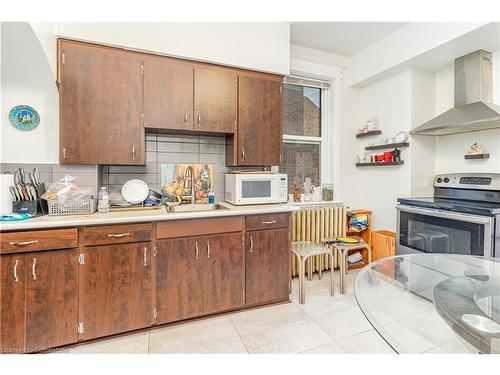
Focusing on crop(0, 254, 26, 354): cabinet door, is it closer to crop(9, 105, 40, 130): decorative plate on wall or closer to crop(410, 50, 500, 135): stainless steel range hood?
crop(9, 105, 40, 130): decorative plate on wall

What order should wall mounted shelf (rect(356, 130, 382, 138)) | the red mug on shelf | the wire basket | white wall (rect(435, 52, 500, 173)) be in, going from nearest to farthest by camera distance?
the wire basket
white wall (rect(435, 52, 500, 173))
the red mug on shelf
wall mounted shelf (rect(356, 130, 382, 138))

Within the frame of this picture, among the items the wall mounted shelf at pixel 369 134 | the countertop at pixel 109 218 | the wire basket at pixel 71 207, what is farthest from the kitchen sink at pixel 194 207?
the wall mounted shelf at pixel 369 134

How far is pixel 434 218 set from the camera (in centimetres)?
240

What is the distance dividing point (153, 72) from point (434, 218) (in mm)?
2895

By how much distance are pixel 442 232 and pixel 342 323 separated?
1.28 m

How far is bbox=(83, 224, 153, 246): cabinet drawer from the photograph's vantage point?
1723 mm

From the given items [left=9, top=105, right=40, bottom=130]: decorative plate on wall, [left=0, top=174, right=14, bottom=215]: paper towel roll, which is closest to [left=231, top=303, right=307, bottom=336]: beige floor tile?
[left=0, top=174, right=14, bottom=215]: paper towel roll

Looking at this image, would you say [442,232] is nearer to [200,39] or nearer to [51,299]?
[200,39]

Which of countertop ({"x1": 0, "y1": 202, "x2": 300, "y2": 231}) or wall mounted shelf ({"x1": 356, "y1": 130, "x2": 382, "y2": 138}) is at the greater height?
wall mounted shelf ({"x1": 356, "y1": 130, "x2": 382, "y2": 138})

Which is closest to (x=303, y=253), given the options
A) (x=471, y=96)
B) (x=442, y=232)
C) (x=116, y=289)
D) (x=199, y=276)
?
(x=199, y=276)

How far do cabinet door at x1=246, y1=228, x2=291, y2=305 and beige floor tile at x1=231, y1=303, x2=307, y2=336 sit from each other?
0.08 m
